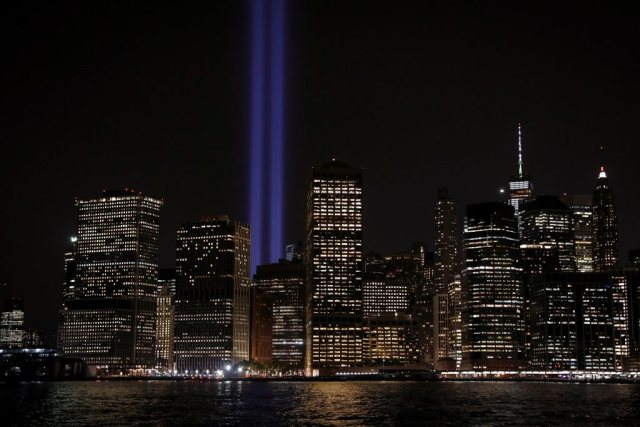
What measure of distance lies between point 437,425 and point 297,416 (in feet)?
68.6

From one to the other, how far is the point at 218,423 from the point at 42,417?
86.2 ft

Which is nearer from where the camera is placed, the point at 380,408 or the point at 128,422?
the point at 128,422

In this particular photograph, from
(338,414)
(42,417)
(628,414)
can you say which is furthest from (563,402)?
(42,417)

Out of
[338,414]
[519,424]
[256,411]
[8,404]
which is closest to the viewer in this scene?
[519,424]

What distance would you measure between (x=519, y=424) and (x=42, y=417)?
6119 cm

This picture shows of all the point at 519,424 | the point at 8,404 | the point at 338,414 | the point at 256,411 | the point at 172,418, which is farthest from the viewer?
the point at 8,404

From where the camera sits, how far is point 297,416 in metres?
129

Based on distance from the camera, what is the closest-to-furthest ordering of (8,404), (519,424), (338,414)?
1. (519,424)
2. (338,414)
3. (8,404)

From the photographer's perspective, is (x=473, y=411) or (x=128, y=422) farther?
(x=473, y=411)

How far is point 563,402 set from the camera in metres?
168

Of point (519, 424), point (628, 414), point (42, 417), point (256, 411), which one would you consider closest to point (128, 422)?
point (42, 417)

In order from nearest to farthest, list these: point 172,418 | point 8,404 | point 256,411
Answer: point 172,418 → point 256,411 → point 8,404

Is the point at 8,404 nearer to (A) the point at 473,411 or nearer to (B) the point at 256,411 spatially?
(B) the point at 256,411

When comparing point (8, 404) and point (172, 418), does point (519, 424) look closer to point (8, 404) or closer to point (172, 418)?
point (172, 418)
